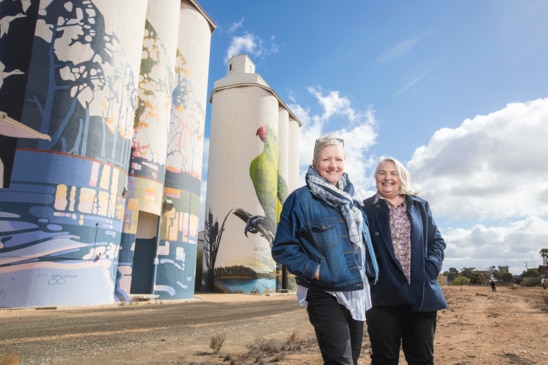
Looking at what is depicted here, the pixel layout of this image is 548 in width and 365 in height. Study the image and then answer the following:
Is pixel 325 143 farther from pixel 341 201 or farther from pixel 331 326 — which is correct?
pixel 331 326

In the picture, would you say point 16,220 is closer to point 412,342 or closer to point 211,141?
point 412,342

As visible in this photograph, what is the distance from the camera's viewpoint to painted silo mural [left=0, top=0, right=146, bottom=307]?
13.9 meters

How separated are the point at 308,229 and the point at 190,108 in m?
21.5

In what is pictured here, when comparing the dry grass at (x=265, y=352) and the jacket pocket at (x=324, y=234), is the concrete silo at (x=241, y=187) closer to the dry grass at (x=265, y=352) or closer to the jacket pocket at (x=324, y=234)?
the dry grass at (x=265, y=352)

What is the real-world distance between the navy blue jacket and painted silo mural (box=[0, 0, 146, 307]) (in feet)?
47.4

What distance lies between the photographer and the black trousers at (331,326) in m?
2.18

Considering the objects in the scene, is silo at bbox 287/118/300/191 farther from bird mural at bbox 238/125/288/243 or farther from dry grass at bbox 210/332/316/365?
dry grass at bbox 210/332/316/365

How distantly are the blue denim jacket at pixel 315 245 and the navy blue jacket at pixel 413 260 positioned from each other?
1.54ft

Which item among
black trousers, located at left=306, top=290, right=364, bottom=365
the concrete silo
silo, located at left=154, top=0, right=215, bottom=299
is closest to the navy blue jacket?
black trousers, located at left=306, top=290, right=364, bottom=365

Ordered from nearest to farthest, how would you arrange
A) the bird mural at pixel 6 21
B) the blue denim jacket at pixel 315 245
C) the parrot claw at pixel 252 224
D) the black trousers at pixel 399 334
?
the blue denim jacket at pixel 315 245, the black trousers at pixel 399 334, the bird mural at pixel 6 21, the parrot claw at pixel 252 224

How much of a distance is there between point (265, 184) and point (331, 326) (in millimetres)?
33202

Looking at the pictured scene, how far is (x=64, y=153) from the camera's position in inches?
580
